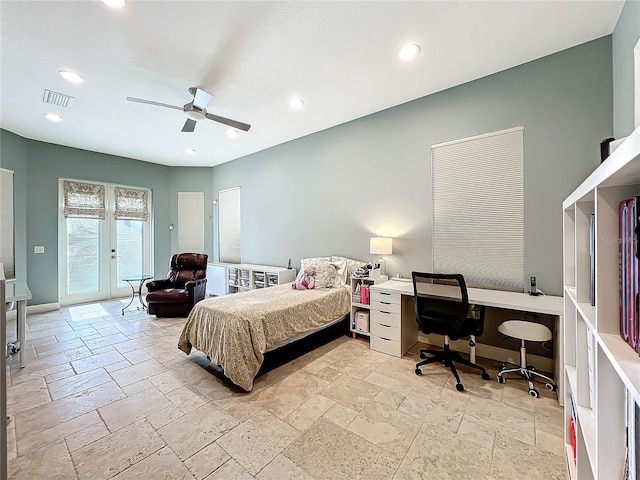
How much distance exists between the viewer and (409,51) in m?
2.54

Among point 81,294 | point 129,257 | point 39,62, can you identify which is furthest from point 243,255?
point 39,62

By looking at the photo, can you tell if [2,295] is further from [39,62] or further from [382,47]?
[382,47]

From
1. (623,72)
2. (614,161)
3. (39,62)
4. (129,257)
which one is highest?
(39,62)

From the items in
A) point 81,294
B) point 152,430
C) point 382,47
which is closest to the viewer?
point 152,430

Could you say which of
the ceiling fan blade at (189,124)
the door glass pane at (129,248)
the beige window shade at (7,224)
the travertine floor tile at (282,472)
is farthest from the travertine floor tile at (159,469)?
the door glass pane at (129,248)

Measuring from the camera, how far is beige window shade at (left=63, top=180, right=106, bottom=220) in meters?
5.25

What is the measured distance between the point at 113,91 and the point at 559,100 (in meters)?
4.80

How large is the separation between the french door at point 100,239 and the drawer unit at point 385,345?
558 centimetres

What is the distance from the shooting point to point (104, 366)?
286cm

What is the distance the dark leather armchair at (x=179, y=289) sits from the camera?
4.50 metres

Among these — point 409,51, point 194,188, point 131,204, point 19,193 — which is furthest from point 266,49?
point 131,204

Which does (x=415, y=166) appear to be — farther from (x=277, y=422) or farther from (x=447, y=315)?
(x=277, y=422)

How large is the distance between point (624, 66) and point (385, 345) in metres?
3.20

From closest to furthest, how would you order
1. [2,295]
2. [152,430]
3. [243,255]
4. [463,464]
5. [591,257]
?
[591,257] → [2,295] → [463,464] → [152,430] → [243,255]
